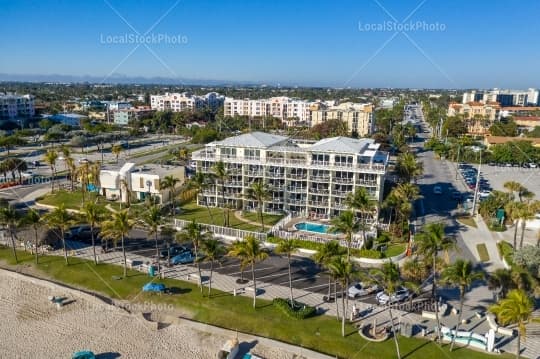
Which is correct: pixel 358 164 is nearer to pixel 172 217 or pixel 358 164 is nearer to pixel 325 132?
pixel 172 217

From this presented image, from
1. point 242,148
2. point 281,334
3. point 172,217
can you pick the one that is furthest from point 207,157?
point 281,334

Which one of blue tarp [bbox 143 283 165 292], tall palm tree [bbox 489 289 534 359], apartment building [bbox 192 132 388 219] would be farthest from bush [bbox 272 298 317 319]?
apartment building [bbox 192 132 388 219]

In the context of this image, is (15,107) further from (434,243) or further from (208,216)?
(434,243)

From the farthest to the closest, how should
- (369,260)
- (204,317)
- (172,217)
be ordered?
1. (172,217)
2. (369,260)
3. (204,317)

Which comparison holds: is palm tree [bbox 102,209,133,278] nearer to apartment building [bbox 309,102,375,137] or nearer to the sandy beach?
the sandy beach

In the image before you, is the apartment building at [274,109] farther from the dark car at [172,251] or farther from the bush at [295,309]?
the bush at [295,309]

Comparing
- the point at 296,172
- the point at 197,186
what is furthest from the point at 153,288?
the point at 296,172
